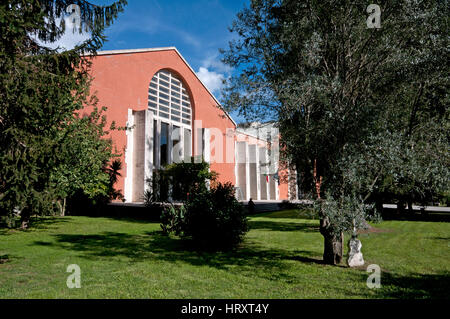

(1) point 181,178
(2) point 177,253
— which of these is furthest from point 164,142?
(2) point 177,253

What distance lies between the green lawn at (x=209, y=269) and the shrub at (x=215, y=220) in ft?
1.93

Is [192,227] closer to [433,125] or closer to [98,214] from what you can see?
[433,125]

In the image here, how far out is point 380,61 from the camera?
6754mm

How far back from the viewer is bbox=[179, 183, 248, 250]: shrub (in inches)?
364

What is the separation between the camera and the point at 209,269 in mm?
6719

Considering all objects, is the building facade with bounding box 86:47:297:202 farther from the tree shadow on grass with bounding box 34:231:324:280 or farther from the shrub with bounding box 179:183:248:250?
the tree shadow on grass with bounding box 34:231:324:280

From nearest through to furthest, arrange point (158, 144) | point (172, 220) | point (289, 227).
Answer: point (172, 220)
point (289, 227)
point (158, 144)

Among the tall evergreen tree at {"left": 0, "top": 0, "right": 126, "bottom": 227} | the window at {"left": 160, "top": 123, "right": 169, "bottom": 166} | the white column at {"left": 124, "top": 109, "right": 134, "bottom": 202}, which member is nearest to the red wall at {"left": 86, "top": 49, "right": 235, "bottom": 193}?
the white column at {"left": 124, "top": 109, "right": 134, "bottom": 202}

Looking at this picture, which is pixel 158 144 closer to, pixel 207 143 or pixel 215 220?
pixel 207 143

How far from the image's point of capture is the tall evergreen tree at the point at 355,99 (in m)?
6.10

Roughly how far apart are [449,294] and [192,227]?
6690 millimetres

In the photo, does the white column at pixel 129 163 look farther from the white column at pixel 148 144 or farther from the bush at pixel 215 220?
the bush at pixel 215 220

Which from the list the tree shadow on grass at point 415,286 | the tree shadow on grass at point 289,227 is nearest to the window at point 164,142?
the tree shadow on grass at point 289,227

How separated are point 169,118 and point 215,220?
22.1 metres
